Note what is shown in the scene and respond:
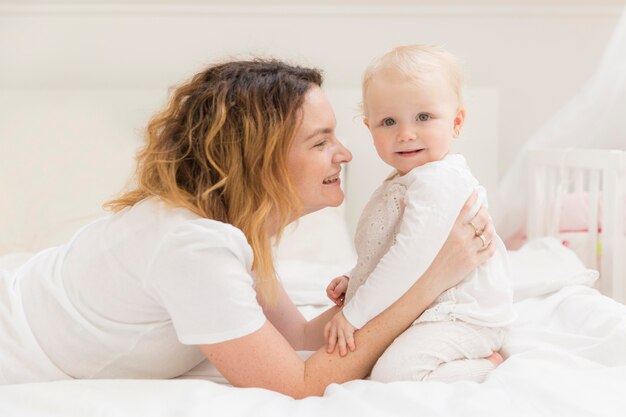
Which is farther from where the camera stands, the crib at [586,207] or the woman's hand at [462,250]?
the crib at [586,207]

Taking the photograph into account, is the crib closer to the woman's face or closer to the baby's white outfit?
the baby's white outfit

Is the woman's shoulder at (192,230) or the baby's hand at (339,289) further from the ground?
the woman's shoulder at (192,230)

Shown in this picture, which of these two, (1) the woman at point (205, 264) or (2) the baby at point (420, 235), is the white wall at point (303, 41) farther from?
(1) the woman at point (205, 264)

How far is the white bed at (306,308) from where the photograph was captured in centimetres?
108

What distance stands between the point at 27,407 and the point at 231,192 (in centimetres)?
44

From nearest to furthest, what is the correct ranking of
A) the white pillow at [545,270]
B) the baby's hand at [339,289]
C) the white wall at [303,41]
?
the baby's hand at [339,289]
the white pillow at [545,270]
the white wall at [303,41]

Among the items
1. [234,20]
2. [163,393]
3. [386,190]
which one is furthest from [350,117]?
[163,393]

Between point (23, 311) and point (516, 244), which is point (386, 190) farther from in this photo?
point (516, 244)

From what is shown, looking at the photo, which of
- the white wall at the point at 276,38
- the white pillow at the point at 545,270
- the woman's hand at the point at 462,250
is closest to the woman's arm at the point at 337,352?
the woman's hand at the point at 462,250

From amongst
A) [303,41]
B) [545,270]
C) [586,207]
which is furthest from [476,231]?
[303,41]

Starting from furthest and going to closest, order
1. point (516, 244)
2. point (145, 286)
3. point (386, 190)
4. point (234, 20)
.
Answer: point (234, 20) → point (516, 244) → point (386, 190) → point (145, 286)

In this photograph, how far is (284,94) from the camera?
132 centimetres

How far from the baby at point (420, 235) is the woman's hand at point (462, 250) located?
0.6 inches

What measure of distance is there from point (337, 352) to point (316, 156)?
1.09ft
